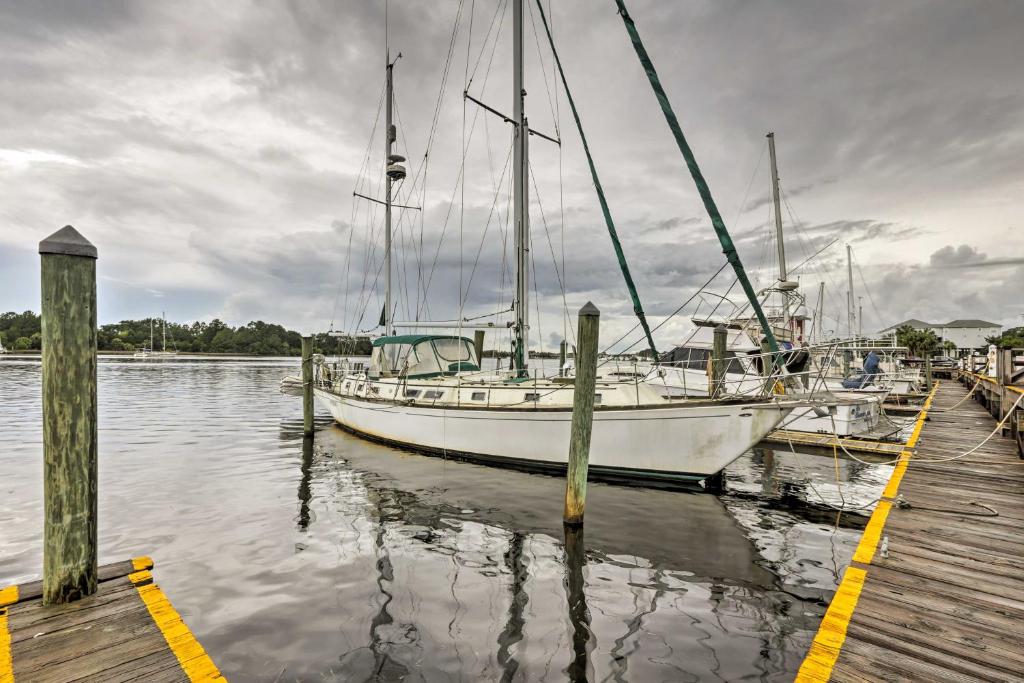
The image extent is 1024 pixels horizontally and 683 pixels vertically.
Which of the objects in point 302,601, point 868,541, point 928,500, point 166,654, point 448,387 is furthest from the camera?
point 448,387

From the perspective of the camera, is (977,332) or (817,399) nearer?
(817,399)

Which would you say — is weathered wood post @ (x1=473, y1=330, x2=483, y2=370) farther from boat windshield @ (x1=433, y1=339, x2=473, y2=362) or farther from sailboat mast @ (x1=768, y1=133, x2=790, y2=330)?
sailboat mast @ (x1=768, y1=133, x2=790, y2=330)

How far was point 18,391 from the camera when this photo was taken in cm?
3356

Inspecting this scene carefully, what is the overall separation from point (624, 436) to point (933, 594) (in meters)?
6.59

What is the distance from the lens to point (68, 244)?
371 centimetres

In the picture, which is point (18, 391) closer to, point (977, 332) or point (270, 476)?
point (270, 476)

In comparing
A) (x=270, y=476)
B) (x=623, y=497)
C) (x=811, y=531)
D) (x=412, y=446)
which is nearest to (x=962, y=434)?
(x=811, y=531)

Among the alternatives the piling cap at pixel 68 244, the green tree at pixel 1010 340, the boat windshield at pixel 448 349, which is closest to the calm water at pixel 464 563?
the piling cap at pixel 68 244

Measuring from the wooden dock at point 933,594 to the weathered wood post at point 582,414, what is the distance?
12.5 ft

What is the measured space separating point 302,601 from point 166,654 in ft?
8.19

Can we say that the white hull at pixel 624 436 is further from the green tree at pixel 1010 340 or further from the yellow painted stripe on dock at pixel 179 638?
the green tree at pixel 1010 340

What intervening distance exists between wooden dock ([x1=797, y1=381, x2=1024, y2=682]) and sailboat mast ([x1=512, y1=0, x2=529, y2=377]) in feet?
29.8

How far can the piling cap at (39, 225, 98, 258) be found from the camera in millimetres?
3604

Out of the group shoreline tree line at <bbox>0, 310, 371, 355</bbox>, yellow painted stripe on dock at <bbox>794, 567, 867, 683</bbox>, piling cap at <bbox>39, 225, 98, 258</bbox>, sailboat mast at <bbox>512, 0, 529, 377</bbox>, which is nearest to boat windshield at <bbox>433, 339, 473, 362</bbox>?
sailboat mast at <bbox>512, 0, 529, 377</bbox>
